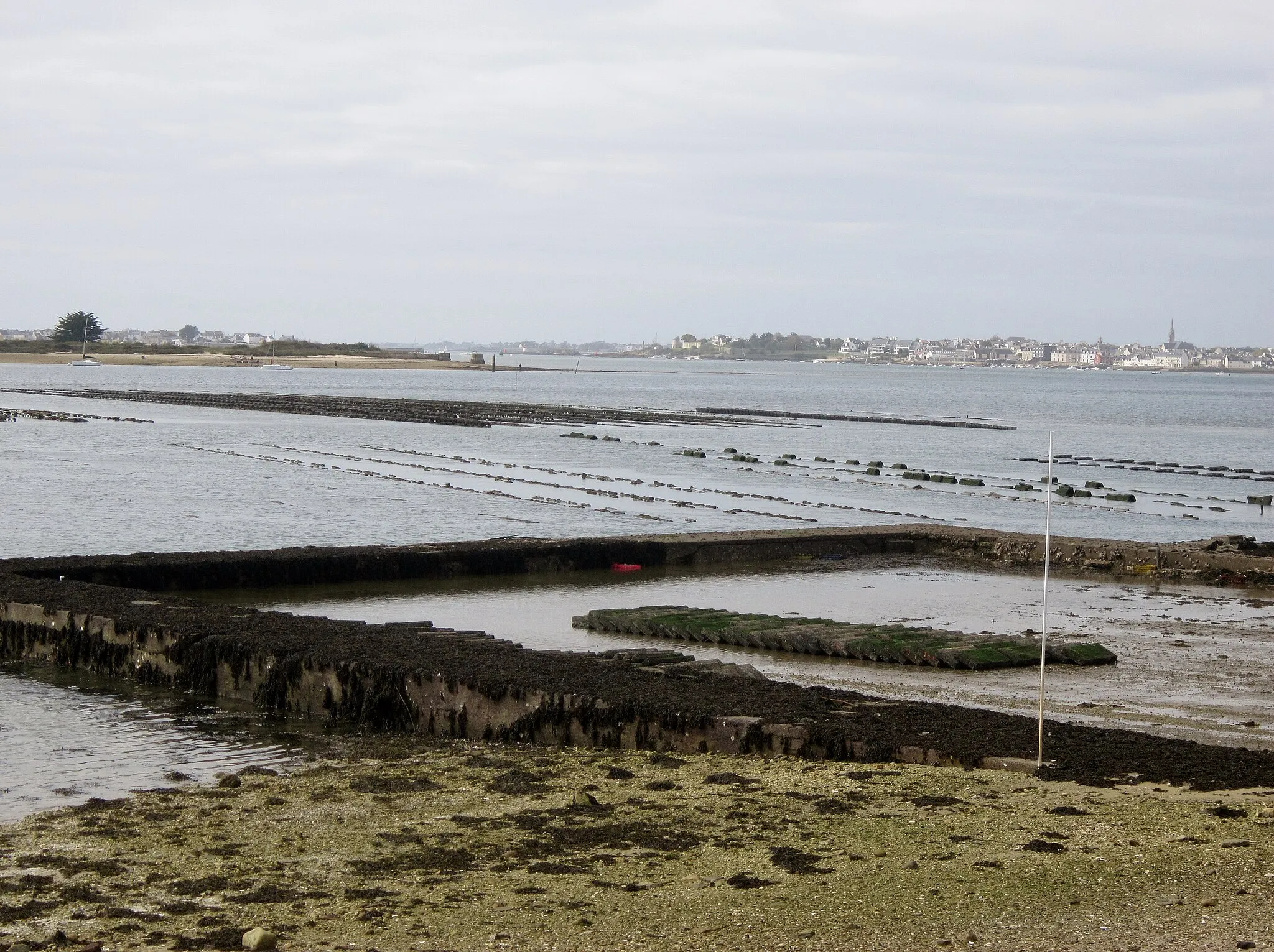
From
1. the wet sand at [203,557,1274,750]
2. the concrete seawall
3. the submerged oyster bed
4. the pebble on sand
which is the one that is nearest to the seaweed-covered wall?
the wet sand at [203,557,1274,750]

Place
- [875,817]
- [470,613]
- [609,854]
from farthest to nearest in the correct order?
1. [470,613]
2. [875,817]
3. [609,854]

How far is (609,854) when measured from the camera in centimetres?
890

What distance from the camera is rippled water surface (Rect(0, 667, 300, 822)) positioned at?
1131 cm

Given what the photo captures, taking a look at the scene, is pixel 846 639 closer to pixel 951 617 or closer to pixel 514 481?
pixel 951 617

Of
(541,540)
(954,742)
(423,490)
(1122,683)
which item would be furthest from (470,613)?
(423,490)

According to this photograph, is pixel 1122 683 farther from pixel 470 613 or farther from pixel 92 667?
pixel 92 667

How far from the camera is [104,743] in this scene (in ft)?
41.9

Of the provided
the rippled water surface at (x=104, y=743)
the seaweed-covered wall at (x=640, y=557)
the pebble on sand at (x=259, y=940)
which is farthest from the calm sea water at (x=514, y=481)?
the pebble on sand at (x=259, y=940)

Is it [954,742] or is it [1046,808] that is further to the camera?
[954,742]

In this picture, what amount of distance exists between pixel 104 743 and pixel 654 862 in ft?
20.2

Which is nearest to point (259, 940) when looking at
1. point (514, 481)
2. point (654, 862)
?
point (654, 862)

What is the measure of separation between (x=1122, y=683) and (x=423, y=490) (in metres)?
29.4

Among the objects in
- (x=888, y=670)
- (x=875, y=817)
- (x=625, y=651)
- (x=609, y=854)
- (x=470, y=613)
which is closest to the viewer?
(x=609, y=854)

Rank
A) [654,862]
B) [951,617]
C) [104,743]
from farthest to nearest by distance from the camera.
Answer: [951,617]
[104,743]
[654,862]
